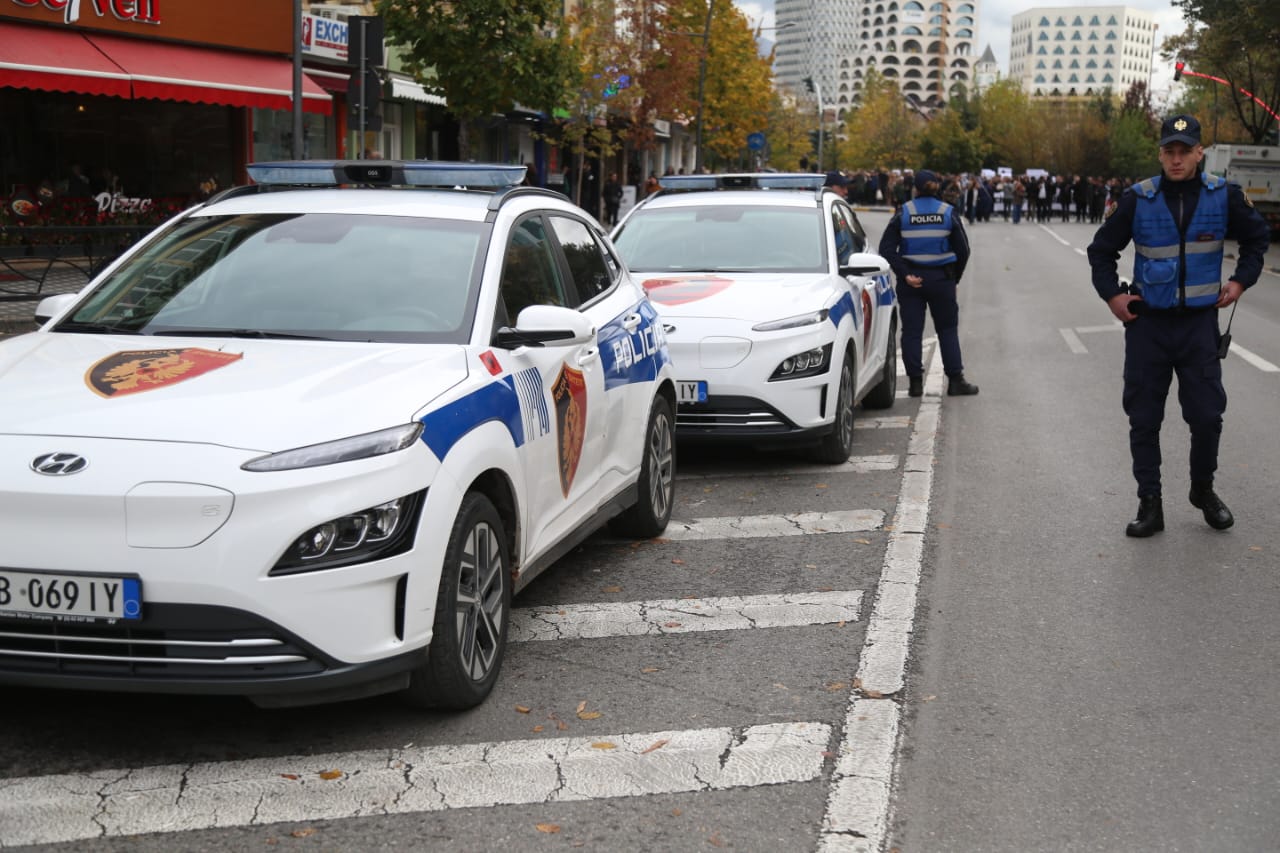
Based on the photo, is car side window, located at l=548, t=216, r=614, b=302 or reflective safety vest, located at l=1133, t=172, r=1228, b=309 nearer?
car side window, located at l=548, t=216, r=614, b=302

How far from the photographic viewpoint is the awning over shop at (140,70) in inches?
781

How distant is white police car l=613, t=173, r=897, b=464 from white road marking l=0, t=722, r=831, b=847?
13.6 feet

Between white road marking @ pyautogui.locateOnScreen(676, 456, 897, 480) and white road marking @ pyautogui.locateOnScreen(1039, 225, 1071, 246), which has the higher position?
white road marking @ pyautogui.locateOnScreen(1039, 225, 1071, 246)

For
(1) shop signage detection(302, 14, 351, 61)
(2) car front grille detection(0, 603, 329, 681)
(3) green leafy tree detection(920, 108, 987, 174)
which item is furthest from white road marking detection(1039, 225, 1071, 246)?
(3) green leafy tree detection(920, 108, 987, 174)

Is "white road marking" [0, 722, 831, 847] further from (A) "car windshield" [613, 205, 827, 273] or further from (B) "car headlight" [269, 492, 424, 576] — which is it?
(A) "car windshield" [613, 205, 827, 273]

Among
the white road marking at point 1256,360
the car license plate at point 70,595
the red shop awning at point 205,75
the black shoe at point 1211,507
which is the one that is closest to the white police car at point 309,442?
the car license plate at point 70,595

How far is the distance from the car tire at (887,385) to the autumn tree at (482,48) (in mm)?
11707

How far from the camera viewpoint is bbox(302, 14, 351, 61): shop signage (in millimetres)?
26547

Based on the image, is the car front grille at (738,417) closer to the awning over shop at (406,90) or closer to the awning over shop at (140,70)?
the awning over shop at (140,70)

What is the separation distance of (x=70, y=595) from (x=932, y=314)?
8547 mm

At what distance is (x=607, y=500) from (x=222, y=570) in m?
2.57

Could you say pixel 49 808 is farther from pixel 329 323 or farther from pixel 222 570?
pixel 329 323

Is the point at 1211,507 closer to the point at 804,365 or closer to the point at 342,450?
the point at 804,365

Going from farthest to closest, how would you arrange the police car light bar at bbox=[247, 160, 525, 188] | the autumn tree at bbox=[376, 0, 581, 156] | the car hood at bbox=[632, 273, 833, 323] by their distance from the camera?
the autumn tree at bbox=[376, 0, 581, 156], the car hood at bbox=[632, 273, 833, 323], the police car light bar at bbox=[247, 160, 525, 188]
